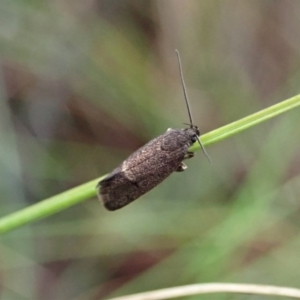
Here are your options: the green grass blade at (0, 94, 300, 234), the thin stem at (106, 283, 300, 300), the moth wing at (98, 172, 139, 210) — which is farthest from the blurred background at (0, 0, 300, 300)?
the green grass blade at (0, 94, 300, 234)

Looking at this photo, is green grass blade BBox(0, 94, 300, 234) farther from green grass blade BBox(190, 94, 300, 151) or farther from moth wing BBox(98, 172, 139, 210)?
moth wing BBox(98, 172, 139, 210)

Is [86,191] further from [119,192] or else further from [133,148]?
[133,148]

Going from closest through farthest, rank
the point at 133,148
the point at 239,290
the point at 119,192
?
the point at 239,290 < the point at 119,192 < the point at 133,148

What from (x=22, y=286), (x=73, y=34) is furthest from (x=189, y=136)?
(x=22, y=286)

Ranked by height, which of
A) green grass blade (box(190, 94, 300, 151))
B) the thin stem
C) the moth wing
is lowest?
the thin stem

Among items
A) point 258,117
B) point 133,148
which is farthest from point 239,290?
point 133,148

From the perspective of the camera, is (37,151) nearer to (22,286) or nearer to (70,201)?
(22,286)

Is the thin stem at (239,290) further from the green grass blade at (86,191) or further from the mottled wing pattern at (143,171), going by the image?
the green grass blade at (86,191)
